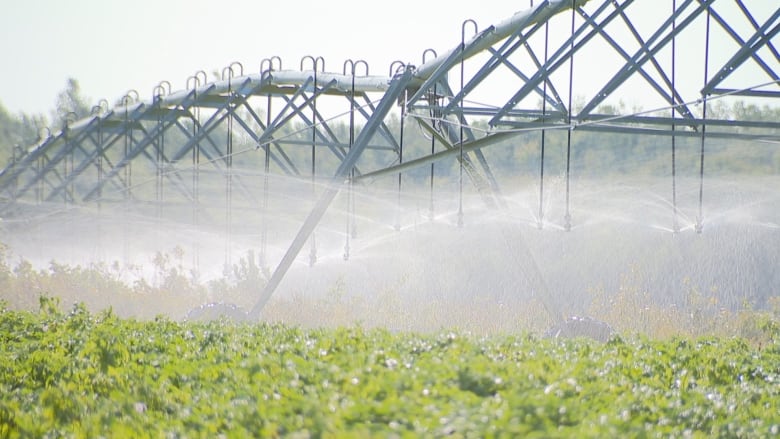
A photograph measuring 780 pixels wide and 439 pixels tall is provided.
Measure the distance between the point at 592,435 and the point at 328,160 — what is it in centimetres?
2545

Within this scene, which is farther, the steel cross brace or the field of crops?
the steel cross brace

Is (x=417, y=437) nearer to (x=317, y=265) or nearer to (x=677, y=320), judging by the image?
(x=677, y=320)

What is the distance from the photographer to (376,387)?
4062 millimetres

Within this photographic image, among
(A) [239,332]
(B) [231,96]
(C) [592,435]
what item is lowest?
(A) [239,332]

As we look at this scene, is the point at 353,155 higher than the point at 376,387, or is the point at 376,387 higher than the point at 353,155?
the point at 353,155

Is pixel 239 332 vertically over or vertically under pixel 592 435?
under

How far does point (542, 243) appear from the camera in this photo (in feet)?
54.4

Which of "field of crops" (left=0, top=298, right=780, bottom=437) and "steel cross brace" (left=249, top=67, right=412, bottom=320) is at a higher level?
"steel cross brace" (left=249, top=67, right=412, bottom=320)

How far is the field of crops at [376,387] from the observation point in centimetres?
372

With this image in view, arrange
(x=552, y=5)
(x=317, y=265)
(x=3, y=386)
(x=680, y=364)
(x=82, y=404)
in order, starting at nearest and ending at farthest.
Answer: (x=82, y=404) < (x=3, y=386) < (x=680, y=364) < (x=552, y=5) < (x=317, y=265)

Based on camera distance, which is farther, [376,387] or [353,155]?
[353,155]

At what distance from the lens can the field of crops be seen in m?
3.72

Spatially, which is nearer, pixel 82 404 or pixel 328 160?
pixel 82 404

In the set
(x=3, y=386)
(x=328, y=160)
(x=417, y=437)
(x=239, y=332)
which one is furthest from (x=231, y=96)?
(x=328, y=160)
